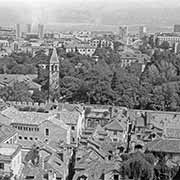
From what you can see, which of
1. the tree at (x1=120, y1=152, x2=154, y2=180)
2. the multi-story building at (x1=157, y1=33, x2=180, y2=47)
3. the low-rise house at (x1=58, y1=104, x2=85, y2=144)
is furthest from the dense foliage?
the multi-story building at (x1=157, y1=33, x2=180, y2=47)

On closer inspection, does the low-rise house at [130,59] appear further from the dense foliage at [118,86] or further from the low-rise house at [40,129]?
the low-rise house at [40,129]

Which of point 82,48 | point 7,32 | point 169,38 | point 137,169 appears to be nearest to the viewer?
point 137,169

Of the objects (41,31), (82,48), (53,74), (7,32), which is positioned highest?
(41,31)

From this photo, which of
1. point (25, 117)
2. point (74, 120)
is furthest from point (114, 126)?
point (25, 117)

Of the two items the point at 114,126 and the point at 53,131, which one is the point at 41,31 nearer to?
the point at 114,126

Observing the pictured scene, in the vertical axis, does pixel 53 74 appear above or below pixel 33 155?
above

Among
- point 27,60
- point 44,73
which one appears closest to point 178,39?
point 27,60

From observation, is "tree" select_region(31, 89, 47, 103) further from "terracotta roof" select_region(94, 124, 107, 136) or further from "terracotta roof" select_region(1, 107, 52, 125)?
"terracotta roof" select_region(94, 124, 107, 136)
